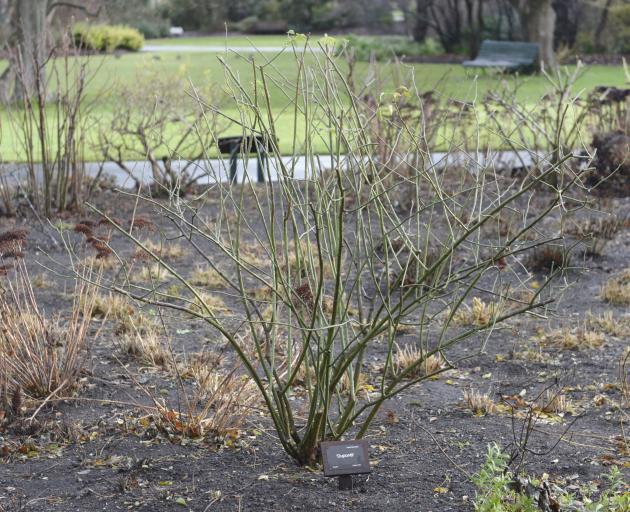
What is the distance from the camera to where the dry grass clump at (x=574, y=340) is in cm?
548

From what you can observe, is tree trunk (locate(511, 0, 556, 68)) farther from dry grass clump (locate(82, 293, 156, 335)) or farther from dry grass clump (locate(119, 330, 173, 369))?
dry grass clump (locate(119, 330, 173, 369))

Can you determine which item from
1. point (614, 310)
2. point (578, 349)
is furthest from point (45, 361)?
point (614, 310)

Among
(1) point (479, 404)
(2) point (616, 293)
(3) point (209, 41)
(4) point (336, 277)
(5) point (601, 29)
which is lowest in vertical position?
(2) point (616, 293)

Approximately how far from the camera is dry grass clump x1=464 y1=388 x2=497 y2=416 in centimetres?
444

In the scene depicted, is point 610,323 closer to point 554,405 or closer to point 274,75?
point 554,405

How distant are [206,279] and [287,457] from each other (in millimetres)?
3113

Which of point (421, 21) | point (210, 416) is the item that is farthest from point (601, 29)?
point (210, 416)

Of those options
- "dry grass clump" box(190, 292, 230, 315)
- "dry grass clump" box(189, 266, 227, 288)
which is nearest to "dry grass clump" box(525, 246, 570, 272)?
"dry grass clump" box(189, 266, 227, 288)

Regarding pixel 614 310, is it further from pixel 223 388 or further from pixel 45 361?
pixel 45 361

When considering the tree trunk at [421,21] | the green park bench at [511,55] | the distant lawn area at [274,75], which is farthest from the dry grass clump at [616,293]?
the tree trunk at [421,21]

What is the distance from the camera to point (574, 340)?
5480 mm

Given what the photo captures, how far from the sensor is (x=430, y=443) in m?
4.06

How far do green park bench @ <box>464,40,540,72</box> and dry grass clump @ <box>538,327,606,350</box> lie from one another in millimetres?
17678

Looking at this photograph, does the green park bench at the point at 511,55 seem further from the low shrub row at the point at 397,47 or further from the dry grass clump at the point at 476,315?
the dry grass clump at the point at 476,315
